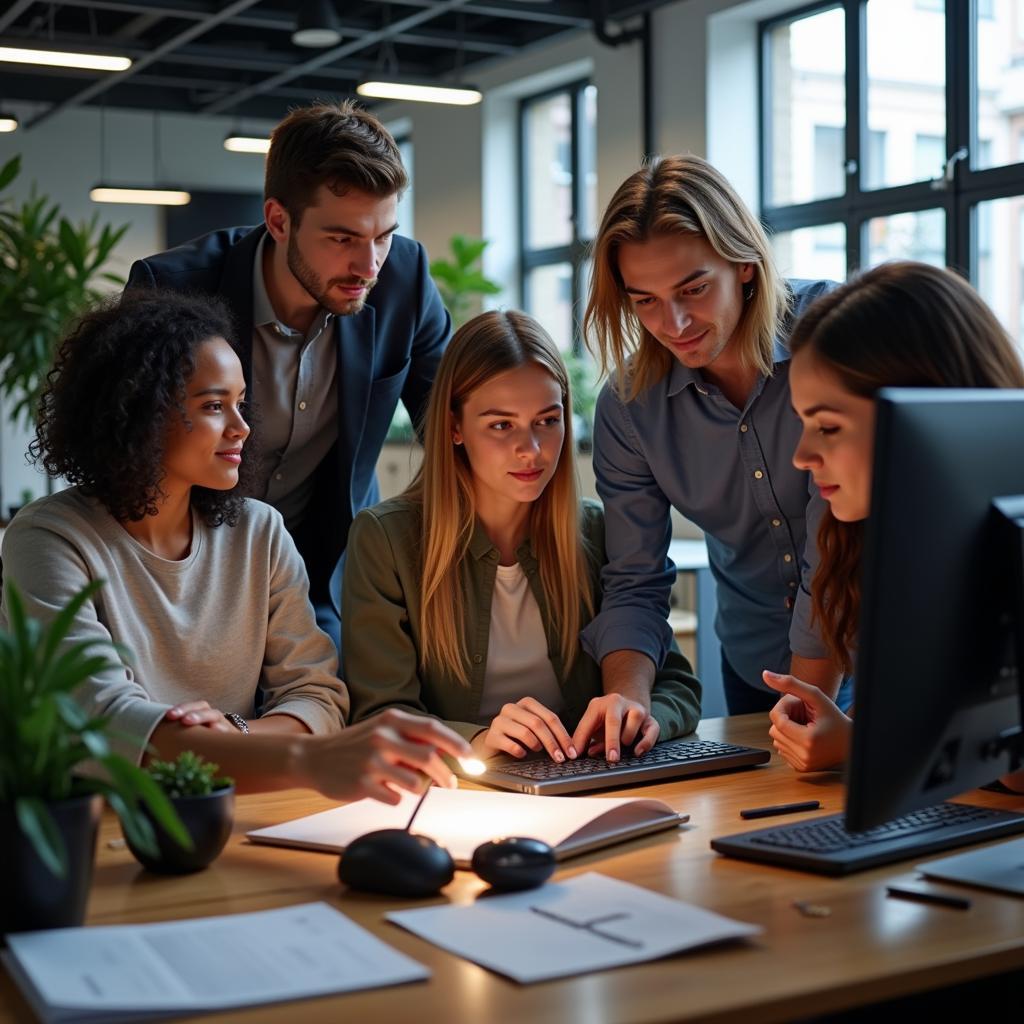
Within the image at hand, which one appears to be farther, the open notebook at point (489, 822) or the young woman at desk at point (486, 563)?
the young woman at desk at point (486, 563)

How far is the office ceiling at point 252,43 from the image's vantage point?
7.42m

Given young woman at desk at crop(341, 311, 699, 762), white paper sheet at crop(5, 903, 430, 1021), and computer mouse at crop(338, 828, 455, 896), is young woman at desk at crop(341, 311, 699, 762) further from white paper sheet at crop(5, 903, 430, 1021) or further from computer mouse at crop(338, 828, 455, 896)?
white paper sheet at crop(5, 903, 430, 1021)

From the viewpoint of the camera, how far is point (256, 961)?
1099 millimetres

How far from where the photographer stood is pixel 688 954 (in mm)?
1124

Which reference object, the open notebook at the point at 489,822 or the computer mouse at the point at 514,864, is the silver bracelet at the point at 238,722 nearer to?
the open notebook at the point at 489,822

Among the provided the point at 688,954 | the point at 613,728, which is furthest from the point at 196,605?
the point at 688,954

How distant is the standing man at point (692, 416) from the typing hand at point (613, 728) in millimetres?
47

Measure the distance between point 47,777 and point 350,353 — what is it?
62.1 inches

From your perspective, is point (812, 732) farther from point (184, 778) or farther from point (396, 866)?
point (184, 778)

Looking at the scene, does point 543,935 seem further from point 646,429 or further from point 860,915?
point 646,429

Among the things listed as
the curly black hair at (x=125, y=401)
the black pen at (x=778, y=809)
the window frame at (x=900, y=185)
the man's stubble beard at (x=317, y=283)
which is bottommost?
the black pen at (x=778, y=809)

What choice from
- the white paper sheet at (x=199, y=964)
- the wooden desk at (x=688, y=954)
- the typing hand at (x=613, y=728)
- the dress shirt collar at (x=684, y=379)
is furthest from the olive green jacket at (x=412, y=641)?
the white paper sheet at (x=199, y=964)

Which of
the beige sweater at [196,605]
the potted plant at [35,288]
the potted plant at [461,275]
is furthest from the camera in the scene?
the potted plant at [461,275]

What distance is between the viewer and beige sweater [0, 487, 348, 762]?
6.12 ft
